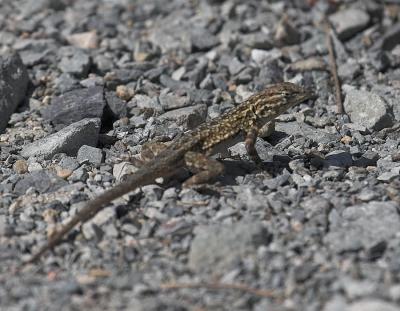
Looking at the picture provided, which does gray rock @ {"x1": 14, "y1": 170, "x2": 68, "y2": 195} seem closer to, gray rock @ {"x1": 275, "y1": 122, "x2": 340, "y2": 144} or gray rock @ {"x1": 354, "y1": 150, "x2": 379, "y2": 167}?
gray rock @ {"x1": 275, "y1": 122, "x2": 340, "y2": 144}

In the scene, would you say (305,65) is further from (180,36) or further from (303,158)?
(303,158)

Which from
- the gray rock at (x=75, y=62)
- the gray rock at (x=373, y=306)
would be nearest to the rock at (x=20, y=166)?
the gray rock at (x=75, y=62)

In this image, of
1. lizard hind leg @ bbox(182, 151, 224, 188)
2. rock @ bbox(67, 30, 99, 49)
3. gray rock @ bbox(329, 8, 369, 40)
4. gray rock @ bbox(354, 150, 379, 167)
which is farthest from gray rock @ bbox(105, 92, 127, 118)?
gray rock @ bbox(329, 8, 369, 40)

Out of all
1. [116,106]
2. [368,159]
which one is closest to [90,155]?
[116,106]

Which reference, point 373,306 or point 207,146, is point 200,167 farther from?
point 373,306

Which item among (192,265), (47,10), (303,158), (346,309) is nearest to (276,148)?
(303,158)
